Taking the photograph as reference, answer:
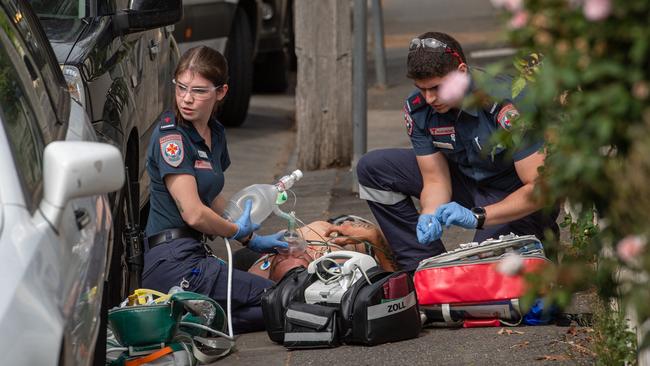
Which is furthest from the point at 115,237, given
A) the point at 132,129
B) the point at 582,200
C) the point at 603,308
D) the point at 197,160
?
the point at 582,200

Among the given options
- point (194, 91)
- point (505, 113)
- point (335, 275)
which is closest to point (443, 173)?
point (505, 113)

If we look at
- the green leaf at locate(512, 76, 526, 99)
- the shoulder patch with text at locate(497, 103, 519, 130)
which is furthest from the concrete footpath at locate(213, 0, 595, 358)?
the shoulder patch with text at locate(497, 103, 519, 130)

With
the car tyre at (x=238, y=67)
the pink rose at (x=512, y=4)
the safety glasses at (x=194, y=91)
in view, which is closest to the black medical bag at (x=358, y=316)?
the safety glasses at (x=194, y=91)

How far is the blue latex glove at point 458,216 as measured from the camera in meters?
5.39

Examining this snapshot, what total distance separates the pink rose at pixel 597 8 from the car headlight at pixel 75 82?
3.20m

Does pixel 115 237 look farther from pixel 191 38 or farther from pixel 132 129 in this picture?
pixel 191 38

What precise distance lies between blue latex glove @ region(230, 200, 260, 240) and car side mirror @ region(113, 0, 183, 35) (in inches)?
37.4

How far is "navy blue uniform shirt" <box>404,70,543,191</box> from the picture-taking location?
5.45 meters

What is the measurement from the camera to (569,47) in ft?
7.57

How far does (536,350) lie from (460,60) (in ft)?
4.41

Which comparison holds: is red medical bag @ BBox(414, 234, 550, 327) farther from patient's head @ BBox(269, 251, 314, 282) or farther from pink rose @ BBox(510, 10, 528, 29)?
pink rose @ BBox(510, 10, 528, 29)

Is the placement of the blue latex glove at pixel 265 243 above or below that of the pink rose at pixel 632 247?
below

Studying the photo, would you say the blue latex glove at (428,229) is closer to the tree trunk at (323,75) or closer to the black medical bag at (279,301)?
the black medical bag at (279,301)

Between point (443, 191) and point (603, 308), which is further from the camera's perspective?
point (443, 191)
